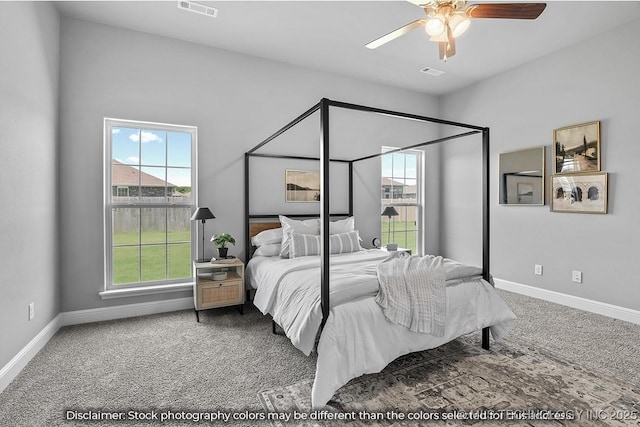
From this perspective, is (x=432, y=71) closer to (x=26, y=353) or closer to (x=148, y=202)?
(x=148, y=202)

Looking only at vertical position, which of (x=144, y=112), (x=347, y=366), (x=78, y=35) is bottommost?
(x=347, y=366)

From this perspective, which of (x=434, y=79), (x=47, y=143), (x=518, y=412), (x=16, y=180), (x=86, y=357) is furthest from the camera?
(x=434, y=79)

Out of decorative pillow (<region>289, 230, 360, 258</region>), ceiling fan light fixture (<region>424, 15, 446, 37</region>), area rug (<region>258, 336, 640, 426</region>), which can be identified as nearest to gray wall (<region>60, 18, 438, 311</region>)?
decorative pillow (<region>289, 230, 360, 258</region>)

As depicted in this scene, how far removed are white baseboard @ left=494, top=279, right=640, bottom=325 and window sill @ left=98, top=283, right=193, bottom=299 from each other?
429cm

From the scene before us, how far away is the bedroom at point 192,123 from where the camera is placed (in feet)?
8.08

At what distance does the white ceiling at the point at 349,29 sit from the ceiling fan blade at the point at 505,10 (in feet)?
3.01

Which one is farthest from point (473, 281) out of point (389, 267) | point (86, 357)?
point (86, 357)

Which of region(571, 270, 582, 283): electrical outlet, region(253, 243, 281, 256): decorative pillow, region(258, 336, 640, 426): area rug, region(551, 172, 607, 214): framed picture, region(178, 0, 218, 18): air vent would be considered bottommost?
region(258, 336, 640, 426): area rug

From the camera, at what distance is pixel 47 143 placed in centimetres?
288

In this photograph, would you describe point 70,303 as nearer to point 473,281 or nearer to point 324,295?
point 324,295

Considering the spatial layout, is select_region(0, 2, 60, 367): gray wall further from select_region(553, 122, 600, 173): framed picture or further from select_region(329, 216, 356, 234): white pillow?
select_region(553, 122, 600, 173): framed picture

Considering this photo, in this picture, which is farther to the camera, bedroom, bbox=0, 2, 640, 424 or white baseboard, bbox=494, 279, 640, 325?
white baseboard, bbox=494, 279, 640, 325

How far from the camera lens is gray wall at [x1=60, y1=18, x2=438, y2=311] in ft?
10.5

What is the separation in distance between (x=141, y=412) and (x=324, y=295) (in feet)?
4.18
